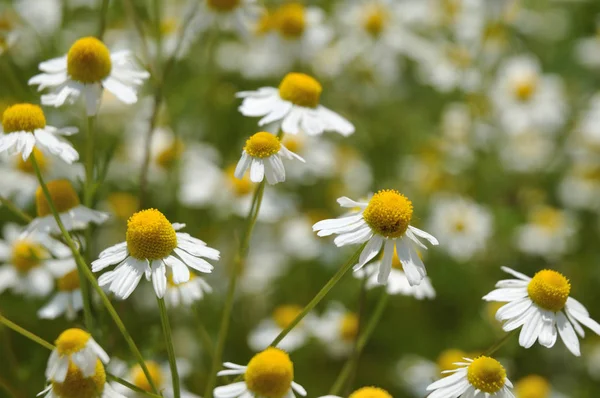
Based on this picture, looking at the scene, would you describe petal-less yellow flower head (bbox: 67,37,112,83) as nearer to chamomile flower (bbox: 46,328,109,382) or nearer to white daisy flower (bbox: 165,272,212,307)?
white daisy flower (bbox: 165,272,212,307)

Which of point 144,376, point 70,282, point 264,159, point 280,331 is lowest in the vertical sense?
point 280,331

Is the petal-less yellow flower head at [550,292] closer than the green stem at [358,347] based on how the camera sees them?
Yes

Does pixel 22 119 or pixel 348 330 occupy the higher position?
pixel 22 119

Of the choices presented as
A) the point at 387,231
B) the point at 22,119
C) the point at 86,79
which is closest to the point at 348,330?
the point at 387,231

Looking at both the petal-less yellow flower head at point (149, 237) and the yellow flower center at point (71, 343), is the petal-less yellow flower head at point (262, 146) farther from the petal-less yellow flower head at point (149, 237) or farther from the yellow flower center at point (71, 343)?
the yellow flower center at point (71, 343)

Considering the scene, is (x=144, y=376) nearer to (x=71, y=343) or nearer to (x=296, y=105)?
(x=71, y=343)

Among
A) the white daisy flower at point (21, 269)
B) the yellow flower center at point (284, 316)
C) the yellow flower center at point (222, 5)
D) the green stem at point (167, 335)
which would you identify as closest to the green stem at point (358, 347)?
the green stem at point (167, 335)

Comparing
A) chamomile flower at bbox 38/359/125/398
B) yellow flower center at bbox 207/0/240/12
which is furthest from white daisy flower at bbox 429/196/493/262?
chamomile flower at bbox 38/359/125/398
